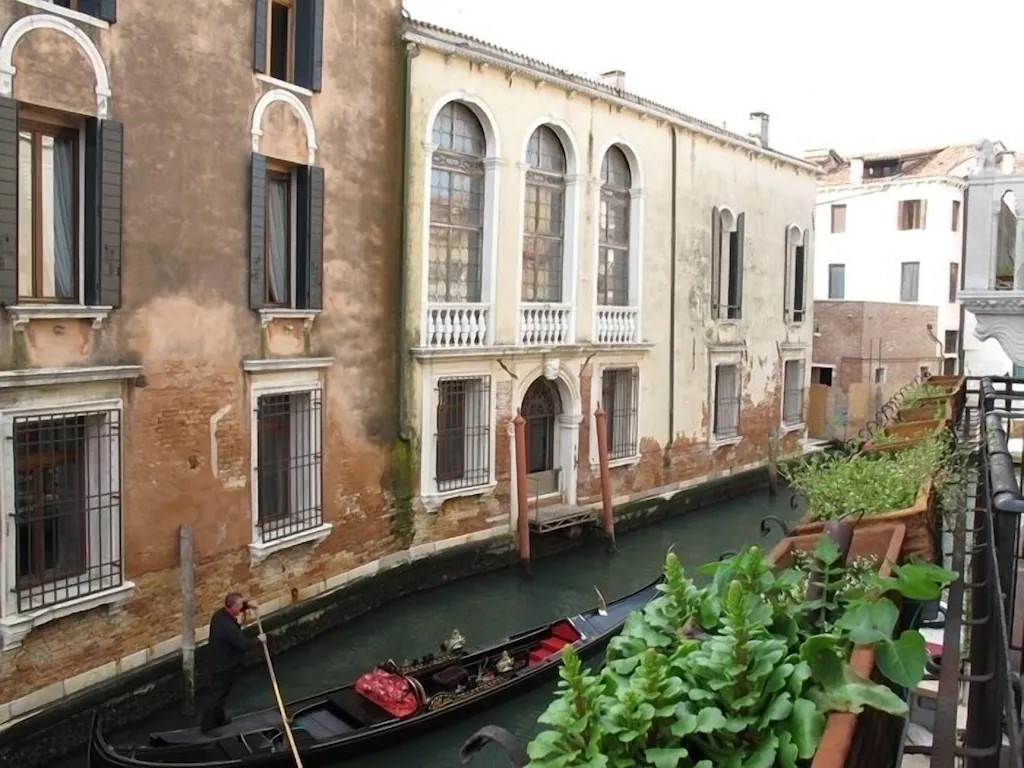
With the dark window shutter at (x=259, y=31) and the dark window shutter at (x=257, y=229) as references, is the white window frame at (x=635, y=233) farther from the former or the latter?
the dark window shutter at (x=259, y=31)

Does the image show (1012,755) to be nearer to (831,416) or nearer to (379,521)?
(379,521)

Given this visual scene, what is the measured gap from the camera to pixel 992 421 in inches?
119

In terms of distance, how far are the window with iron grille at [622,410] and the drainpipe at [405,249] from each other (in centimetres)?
425

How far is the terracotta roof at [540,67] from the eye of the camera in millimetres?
10164

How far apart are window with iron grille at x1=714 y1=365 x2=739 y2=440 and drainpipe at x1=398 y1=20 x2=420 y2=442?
748 cm

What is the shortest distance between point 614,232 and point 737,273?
3.58 meters

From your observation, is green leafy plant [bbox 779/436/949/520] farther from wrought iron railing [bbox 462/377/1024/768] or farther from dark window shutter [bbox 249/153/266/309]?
dark window shutter [bbox 249/153/266/309]

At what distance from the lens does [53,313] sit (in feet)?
21.9

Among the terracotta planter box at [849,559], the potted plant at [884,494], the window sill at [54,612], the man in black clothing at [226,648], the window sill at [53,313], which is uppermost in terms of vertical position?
the window sill at [53,313]

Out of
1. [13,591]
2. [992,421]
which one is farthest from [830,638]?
[13,591]

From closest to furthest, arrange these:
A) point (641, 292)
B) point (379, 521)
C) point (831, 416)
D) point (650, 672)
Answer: point (650, 672), point (379, 521), point (641, 292), point (831, 416)

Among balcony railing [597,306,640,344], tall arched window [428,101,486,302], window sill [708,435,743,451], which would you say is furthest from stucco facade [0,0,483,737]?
window sill [708,435,743,451]

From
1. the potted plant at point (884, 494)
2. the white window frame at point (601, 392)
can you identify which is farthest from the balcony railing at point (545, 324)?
the potted plant at point (884, 494)

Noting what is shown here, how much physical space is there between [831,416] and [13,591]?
62.0 feet
